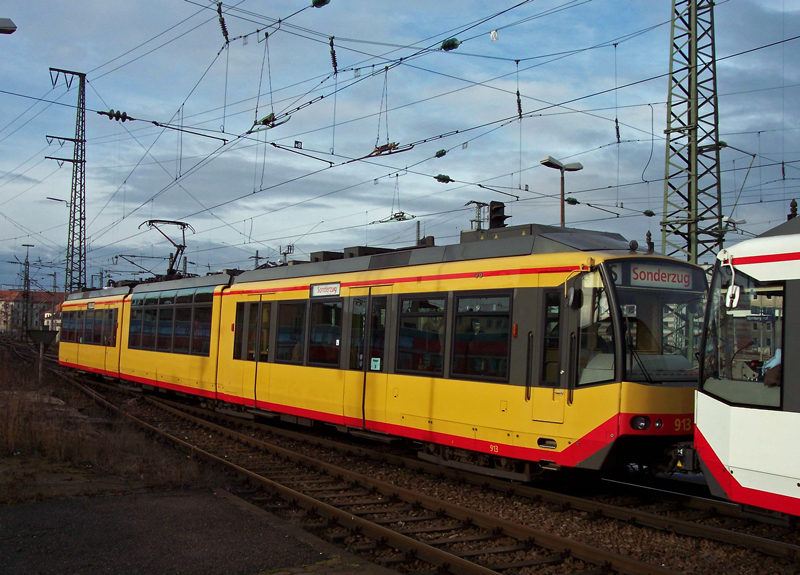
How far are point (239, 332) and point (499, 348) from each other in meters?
8.06

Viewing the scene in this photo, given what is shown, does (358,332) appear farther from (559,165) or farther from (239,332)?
(559,165)

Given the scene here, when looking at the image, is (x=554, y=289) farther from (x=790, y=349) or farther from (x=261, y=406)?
(x=261, y=406)

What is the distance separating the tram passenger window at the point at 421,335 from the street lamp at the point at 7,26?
292 inches

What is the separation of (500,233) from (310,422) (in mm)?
5315

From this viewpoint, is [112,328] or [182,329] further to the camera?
[112,328]

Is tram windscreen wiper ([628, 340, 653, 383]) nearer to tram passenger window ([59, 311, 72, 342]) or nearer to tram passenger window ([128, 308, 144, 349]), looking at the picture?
tram passenger window ([128, 308, 144, 349])

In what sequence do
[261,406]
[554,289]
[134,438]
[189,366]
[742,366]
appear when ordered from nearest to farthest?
[742,366]
[554,289]
[134,438]
[261,406]
[189,366]

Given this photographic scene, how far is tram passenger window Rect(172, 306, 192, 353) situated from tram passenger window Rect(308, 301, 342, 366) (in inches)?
237

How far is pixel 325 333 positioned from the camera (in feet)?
41.2

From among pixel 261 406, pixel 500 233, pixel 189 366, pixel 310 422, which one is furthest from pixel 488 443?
pixel 189 366

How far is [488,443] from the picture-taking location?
8969 mm

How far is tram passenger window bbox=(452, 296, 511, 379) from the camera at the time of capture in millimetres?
9000

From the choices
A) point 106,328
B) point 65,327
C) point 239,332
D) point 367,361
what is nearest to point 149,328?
point 106,328

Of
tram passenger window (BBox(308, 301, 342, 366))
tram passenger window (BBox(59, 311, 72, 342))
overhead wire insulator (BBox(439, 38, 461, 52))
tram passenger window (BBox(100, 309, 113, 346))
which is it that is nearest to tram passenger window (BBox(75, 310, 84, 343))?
tram passenger window (BBox(59, 311, 72, 342))
